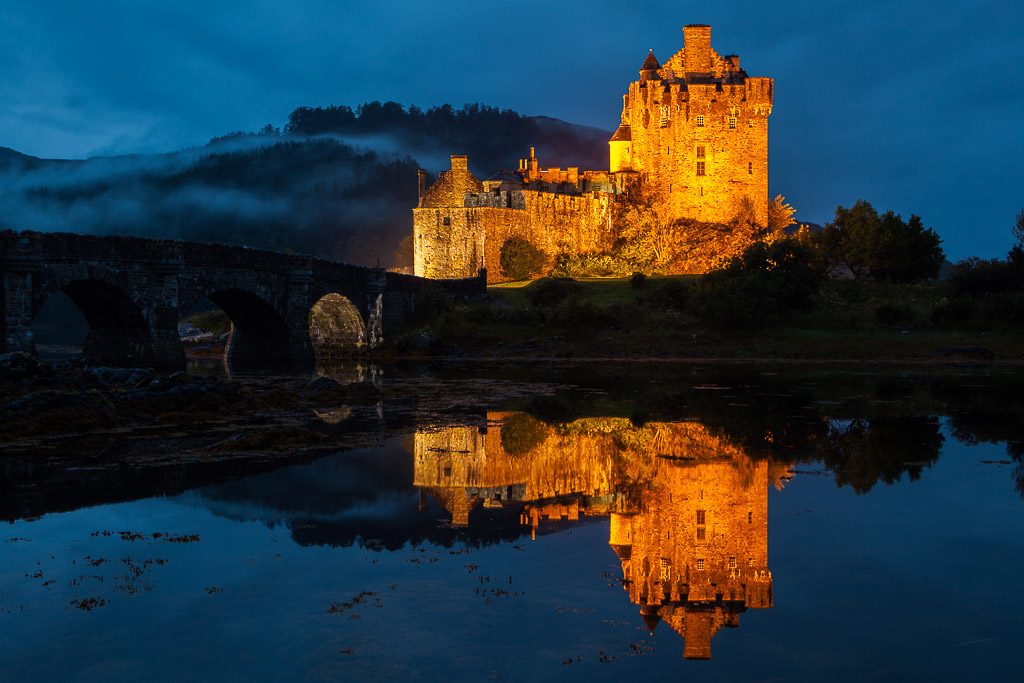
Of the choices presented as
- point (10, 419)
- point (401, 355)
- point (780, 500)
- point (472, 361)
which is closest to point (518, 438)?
point (780, 500)

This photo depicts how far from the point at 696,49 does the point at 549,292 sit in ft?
123

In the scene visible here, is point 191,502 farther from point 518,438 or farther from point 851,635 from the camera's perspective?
point 851,635

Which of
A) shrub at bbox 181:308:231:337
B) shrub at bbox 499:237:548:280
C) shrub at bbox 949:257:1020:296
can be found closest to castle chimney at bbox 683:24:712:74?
shrub at bbox 499:237:548:280

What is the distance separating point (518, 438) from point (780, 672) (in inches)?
436

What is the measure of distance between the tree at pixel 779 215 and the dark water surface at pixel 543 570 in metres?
71.4

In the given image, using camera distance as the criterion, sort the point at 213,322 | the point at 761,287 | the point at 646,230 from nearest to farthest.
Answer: the point at 761,287, the point at 213,322, the point at 646,230

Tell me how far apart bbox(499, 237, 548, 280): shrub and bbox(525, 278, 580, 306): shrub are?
18.0 m

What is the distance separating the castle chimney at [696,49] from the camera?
84.3m

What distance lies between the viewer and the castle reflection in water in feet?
27.1

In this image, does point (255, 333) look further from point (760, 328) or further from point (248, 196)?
point (248, 196)

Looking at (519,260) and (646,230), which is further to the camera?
(646,230)

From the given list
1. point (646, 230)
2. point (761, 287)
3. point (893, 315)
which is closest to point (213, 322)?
point (646, 230)

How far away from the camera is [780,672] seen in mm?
6527

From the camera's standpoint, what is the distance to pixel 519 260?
7969cm
